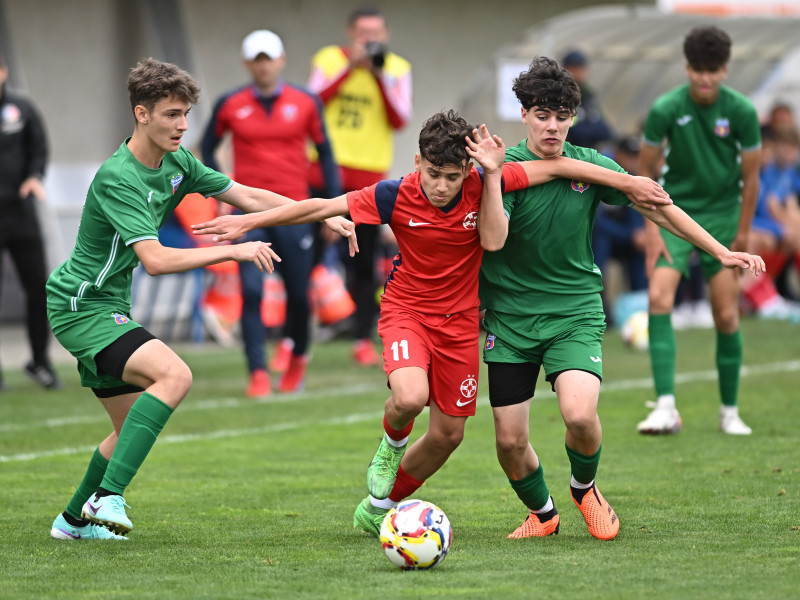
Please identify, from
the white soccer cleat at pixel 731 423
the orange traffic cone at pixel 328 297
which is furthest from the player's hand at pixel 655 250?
the orange traffic cone at pixel 328 297

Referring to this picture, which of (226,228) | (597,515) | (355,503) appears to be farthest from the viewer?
(355,503)

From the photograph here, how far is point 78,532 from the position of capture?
5.58m

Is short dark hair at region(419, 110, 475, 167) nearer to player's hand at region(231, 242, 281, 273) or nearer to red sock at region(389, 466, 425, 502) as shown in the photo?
player's hand at region(231, 242, 281, 273)

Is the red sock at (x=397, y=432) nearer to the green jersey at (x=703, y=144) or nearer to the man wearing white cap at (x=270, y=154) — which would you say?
the green jersey at (x=703, y=144)

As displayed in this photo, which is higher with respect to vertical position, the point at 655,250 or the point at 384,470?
the point at 384,470

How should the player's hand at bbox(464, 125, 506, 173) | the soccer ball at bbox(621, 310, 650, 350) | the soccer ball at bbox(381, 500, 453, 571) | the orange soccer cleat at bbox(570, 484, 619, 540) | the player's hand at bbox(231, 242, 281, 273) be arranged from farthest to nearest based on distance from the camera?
the soccer ball at bbox(621, 310, 650, 350) < the orange soccer cleat at bbox(570, 484, 619, 540) < the player's hand at bbox(464, 125, 506, 173) < the player's hand at bbox(231, 242, 281, 273) < the soccer ball at bbox(381, 500, 453, 571)

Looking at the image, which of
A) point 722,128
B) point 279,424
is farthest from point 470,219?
point 279,424

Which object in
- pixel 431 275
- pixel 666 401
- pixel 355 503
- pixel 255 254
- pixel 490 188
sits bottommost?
pixel 666 401

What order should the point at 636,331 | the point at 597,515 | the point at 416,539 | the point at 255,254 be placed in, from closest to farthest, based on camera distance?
the point at 416,539 → the point at 255,254 → the point at 597,515 → the point at 636,331

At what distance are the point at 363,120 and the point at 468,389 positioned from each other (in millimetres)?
6580

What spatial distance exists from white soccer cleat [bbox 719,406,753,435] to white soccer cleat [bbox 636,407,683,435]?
287mm

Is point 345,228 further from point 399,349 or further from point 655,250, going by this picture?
point 655,250

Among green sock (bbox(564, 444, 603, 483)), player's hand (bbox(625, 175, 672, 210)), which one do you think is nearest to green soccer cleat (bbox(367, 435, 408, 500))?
green sock (bbox(564, 444, 603, 483))

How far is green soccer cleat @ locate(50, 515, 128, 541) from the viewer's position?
5.56 m
